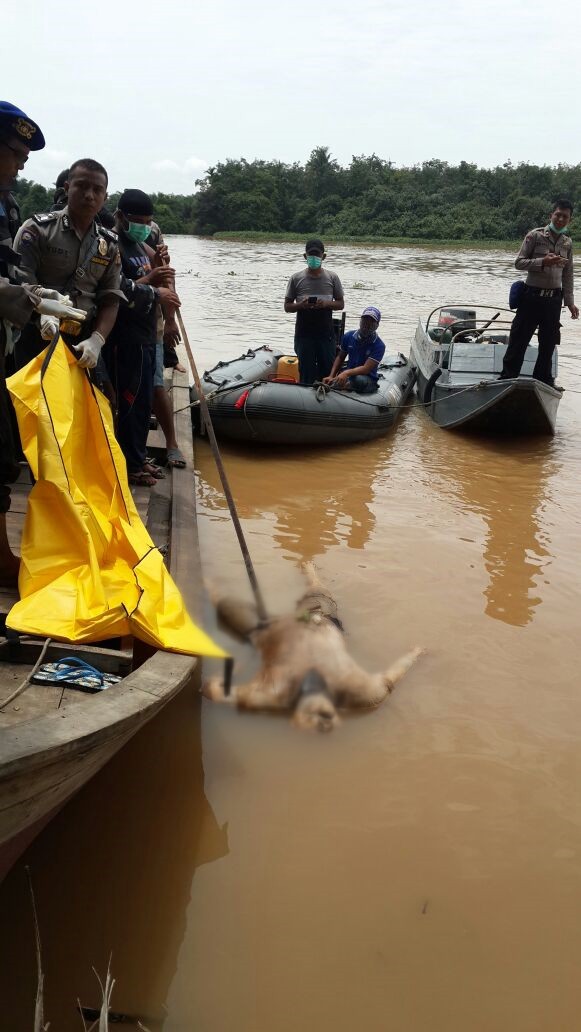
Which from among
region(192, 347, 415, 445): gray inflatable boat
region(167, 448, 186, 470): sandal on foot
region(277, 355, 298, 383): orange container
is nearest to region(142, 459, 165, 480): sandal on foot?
region(167, 448, 186, 470): sandal on foot

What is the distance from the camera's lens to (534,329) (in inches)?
303

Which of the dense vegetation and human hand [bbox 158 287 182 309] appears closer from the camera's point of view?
human hand [bbox 158 287 182 309]

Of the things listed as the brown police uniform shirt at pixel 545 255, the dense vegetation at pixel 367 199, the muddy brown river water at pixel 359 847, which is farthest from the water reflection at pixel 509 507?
the dense vegetation at pixel 367 199

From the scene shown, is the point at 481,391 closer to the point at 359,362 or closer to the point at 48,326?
the point at 359,362

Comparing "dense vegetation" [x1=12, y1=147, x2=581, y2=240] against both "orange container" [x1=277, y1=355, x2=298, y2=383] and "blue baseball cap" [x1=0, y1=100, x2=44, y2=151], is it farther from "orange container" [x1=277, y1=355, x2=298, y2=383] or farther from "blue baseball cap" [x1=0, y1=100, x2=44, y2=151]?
"blue baseball cap" [x1=0, y1=100, x2=44, y2=151]

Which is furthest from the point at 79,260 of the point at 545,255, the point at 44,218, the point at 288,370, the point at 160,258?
the point at 545,255

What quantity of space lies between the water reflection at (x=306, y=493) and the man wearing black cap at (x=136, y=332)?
131 cm

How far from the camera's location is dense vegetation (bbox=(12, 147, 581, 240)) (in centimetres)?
4653

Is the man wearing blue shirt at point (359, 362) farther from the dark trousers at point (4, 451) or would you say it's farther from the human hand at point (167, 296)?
the dark trousers at point (4, 451)

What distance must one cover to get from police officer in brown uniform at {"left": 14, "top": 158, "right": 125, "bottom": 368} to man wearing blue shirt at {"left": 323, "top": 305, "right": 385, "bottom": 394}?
4.23 metres

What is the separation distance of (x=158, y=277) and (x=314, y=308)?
3410mm

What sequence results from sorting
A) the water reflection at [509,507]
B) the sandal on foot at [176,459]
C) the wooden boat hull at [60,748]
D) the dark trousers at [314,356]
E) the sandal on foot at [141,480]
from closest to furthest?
the wooden boat hull at [60,748], the sandal on foot at [141,480], the water reflection at [509,507], the sandal on foot at [176,459], the dark trousers at [314,356]

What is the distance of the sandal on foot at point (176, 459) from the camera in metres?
4.95

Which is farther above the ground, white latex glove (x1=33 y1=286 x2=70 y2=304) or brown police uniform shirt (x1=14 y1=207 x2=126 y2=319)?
brown police uniform shirt (x1=14 y1=207 x2=126 y2=319)
